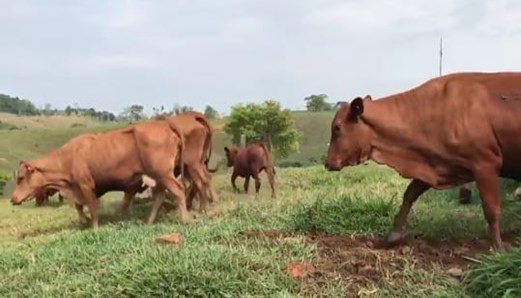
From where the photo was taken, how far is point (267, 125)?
4328 cm

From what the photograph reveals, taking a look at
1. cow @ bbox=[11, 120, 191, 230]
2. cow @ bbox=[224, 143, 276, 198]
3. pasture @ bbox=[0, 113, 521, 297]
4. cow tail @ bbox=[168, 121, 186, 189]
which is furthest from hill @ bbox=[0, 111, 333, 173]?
pasture @ bbox=[0, 113, 521, 297]

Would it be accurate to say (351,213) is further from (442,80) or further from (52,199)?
(52,199)

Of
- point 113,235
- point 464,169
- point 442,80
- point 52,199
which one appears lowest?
point 52,199

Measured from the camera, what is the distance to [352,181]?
17203 millimetres

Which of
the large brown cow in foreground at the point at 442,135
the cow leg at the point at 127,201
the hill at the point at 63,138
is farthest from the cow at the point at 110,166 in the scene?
the hill at the point at 63,138

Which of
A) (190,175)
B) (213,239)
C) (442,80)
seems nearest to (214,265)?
(213,239)

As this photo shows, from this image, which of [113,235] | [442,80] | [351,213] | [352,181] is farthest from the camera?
[352,181]

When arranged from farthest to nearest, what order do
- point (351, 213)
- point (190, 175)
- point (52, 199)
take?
point (52, 199) < point (190, 175) < point (351, 213)

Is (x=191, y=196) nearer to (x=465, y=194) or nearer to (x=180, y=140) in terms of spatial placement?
(x=180, y=140)

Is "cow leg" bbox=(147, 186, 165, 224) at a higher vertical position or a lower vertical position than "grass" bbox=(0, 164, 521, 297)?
lower

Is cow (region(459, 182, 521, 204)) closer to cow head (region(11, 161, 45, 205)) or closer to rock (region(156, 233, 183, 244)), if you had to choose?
rock (region(156, 233, 183, 244))

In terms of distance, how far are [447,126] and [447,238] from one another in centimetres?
109

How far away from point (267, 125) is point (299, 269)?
123 feet

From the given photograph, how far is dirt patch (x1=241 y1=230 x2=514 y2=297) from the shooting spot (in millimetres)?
5547
